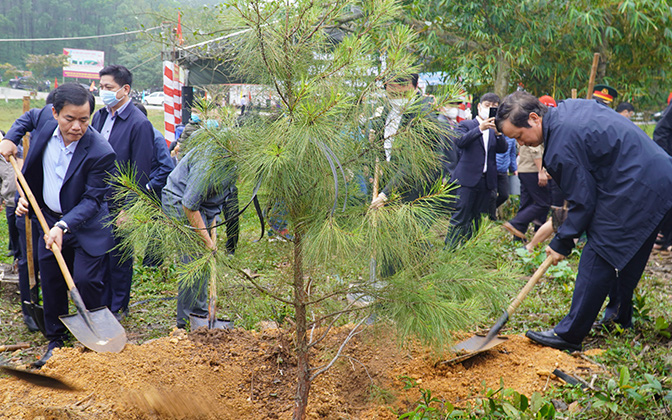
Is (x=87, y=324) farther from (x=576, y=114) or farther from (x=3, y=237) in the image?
(x=3, y=237)

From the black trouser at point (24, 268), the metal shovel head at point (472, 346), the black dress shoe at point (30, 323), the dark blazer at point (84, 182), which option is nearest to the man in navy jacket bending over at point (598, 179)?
the metal shovel head at point (472, 346)

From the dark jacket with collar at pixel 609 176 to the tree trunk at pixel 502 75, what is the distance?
17.0ft

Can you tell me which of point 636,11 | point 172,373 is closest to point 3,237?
point 172,373

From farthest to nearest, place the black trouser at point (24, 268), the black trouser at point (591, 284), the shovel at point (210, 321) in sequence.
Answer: the black trouser at point (24, 268) < the shovel at point (210, 321) < the black trouser at point (591, 284)

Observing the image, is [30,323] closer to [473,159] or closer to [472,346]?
[472,346]

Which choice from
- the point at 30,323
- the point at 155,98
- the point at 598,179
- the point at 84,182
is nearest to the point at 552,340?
the point at 598,179

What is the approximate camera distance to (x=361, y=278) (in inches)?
100

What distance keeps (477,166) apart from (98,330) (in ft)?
12.2

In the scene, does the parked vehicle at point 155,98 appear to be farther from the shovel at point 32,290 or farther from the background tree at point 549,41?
the shovel at point 32,290

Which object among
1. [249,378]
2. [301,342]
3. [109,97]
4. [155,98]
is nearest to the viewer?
[301,342]

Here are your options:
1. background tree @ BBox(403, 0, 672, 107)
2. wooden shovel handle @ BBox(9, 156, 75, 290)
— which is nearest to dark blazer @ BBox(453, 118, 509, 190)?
background tree @ BBox(403, 0, 672, 107)

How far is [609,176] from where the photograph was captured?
10.5ft

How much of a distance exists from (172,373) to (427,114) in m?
1.90

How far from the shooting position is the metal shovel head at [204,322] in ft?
11.8
